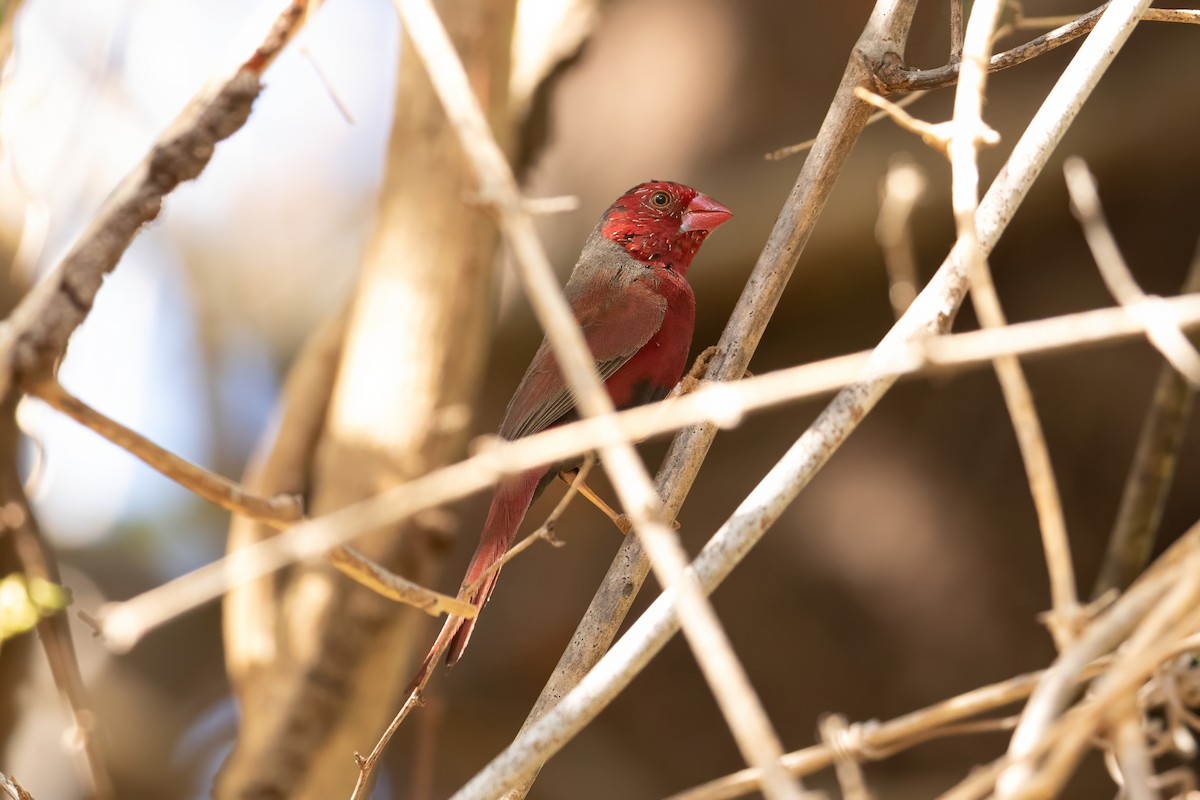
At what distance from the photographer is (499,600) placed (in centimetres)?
584

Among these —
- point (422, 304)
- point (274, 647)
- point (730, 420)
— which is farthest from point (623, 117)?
point (730, 420)

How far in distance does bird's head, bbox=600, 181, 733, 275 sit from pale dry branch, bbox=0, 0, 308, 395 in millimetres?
2201

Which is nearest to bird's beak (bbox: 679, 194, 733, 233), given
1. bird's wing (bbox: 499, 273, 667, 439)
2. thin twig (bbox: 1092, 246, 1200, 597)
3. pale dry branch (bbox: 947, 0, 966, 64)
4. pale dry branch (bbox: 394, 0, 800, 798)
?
bird's wing (bbox: 499, 273, 667, 439)

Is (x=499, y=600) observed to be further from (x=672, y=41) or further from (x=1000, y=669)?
(x=672, y=41)

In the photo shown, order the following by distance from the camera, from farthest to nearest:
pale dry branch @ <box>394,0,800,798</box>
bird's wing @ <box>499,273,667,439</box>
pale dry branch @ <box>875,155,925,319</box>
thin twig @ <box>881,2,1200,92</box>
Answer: bird's wing @ <box>499,273,667,439</box>
pale dry branch @ <box>875,155,925,319</box>
thin twig @ <box>881,2,1200,92</box>
pale dry branch @ <box>394,0,800,798</box>

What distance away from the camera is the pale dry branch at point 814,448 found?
156 centimetres

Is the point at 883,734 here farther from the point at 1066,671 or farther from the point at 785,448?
the point at 785,448

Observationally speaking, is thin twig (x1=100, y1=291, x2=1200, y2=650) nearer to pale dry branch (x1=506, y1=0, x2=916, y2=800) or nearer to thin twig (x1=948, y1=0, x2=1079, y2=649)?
thin twig (x1=948, y1=0, x2=1079, y2=649)

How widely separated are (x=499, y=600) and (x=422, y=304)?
182 centimetres

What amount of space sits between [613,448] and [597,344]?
2.33 m

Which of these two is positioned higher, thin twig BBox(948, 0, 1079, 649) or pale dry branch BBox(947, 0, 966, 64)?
pale dry branch BBox(947, 0, 966, 64)

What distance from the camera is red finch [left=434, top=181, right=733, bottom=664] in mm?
3295

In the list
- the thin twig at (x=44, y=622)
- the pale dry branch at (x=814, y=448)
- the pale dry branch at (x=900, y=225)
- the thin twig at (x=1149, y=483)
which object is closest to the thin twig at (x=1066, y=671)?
the pale dry branch at (x=814, y=448)

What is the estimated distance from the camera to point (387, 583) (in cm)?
170
